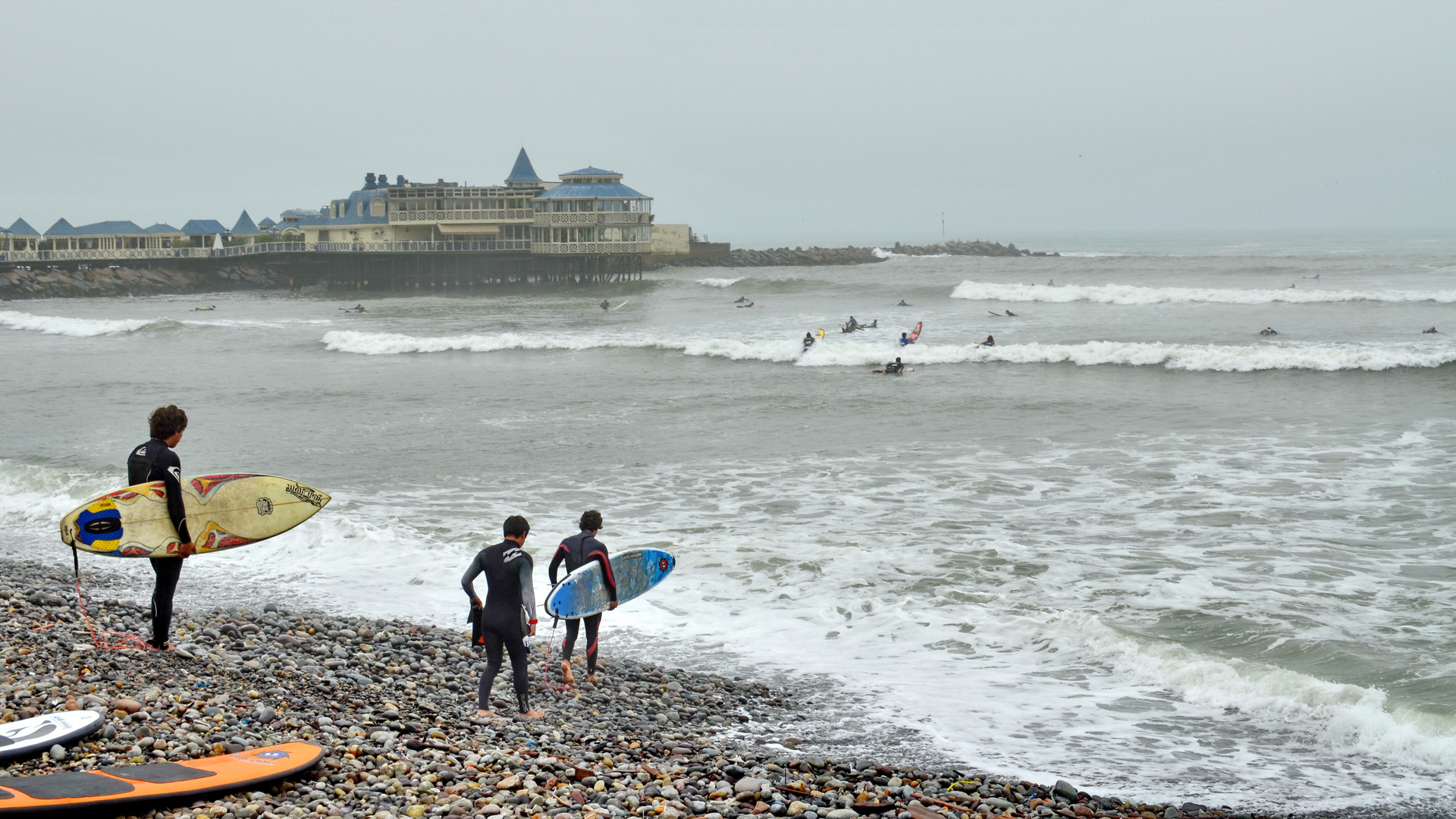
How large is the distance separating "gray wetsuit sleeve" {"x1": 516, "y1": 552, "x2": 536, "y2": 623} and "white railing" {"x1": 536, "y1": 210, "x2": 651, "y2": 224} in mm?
66825

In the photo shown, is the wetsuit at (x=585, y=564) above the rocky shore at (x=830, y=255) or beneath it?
beneath

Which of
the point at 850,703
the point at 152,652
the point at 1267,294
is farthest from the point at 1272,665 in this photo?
the point at 1267,294

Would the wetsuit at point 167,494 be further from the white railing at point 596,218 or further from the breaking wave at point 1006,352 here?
the white railing at point 596,218

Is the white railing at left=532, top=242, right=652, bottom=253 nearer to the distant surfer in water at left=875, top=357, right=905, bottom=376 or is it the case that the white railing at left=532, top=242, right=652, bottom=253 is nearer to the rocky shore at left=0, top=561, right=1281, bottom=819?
the distant surfer in water at left=875, top=357, right=905, bottom=376

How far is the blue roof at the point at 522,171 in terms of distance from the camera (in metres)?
78.6

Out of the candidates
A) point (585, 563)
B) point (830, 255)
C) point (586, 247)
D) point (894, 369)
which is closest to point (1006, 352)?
point (894, 369)

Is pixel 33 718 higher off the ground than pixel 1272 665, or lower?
higher

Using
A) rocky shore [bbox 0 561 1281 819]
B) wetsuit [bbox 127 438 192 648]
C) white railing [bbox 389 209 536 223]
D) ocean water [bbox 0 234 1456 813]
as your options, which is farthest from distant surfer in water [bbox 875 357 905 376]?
white railing [bbox 389 209 536 223]

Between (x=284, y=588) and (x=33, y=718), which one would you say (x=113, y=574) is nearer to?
(x=284, y=588)

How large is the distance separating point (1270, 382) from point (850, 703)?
21.6 m

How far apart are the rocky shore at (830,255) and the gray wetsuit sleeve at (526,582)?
88.0 metres

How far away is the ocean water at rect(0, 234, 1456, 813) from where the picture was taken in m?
7.20

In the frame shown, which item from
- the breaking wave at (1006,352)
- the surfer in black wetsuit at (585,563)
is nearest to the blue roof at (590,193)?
the breaking wave at (1006,352)

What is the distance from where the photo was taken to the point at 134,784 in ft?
14.9
